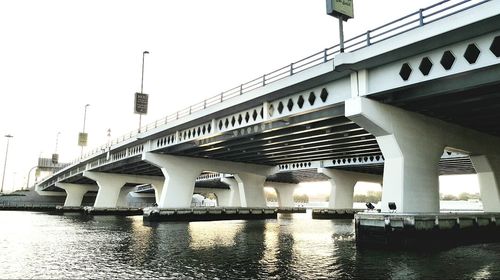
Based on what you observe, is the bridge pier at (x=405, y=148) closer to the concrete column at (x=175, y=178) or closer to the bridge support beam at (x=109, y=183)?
the concrete column at (x=175, y=178)

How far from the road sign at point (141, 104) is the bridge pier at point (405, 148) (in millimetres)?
25309

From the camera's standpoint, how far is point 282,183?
97062 mm

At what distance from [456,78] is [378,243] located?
31.2 feet

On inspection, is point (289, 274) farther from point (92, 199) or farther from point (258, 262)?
point (92, 199)

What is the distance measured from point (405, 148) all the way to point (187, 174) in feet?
106

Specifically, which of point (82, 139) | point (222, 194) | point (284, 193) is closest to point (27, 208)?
point (82, 139)

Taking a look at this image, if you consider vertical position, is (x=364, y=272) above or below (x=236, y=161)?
below

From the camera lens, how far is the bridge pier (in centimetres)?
2164

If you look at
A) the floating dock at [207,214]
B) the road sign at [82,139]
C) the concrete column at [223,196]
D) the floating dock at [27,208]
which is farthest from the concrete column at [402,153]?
the floating dock at [27,208]

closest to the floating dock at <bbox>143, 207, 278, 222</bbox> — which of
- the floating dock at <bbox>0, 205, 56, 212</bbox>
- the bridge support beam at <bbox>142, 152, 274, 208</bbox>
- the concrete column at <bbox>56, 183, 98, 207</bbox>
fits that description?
the bridge support beam at <bbox>142, 152, 274, 208</bbox>

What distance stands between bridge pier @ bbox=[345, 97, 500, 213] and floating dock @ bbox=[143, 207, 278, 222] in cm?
3009

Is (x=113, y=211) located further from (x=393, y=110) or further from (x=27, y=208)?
(x=393, y=110)

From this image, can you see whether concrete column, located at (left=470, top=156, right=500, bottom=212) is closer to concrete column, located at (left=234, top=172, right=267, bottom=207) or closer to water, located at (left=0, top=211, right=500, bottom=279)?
water, located at (left=0, top=211, right=500, bottom=279)

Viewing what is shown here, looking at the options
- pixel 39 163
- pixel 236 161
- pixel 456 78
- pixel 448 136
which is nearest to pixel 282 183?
pixel 236 161
